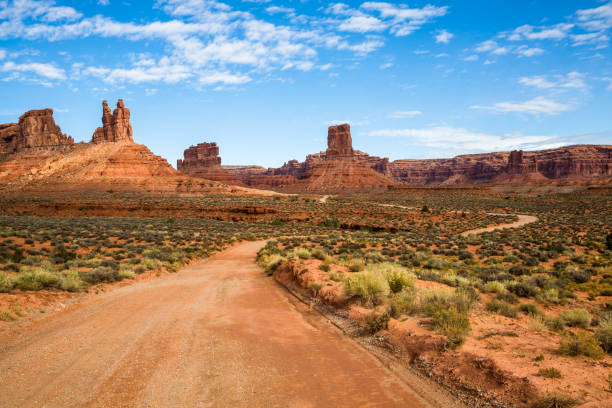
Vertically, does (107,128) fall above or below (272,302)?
above

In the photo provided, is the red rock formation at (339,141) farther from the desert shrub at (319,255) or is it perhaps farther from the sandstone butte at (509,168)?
the desert shrub at (319,255)

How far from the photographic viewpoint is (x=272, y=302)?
10125mm

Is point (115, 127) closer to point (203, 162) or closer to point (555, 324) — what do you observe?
point (203, 162)

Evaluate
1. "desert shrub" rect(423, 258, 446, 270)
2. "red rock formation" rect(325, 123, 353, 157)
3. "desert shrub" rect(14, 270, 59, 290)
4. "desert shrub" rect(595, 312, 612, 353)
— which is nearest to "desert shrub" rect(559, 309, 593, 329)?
"desert shrub" rect(595, 312, 612, 353)

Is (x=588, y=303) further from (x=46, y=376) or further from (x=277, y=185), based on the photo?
(x=277, y=185)

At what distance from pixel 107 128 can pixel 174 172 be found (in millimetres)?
27582

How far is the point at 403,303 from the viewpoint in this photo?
7.82 metres

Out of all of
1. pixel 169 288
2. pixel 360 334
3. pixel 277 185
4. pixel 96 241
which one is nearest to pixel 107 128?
pixel 277 185

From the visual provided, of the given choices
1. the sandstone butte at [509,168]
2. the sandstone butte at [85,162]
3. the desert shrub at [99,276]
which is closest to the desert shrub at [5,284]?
the desert shrub at [99,276]

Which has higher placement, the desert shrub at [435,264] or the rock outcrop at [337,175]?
the rock outcrop at [337,175]

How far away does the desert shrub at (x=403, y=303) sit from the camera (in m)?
7.65

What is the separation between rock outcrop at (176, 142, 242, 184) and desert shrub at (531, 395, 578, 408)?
168m

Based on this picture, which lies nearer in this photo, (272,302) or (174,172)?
(272,302)

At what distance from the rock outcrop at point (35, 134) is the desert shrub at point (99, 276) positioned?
4519 inches
